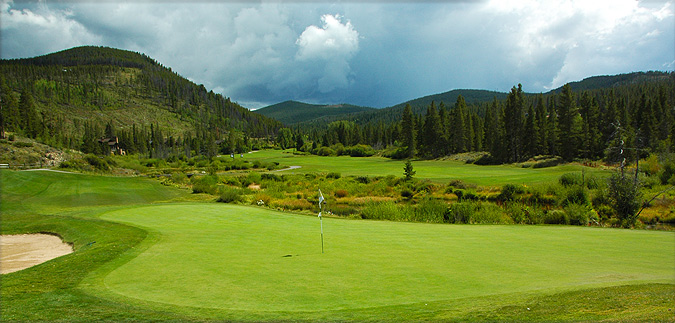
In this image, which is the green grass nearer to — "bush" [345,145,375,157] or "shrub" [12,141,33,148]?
"shrub" [12,141,33,148]

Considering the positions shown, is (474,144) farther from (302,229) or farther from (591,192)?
(302,229)

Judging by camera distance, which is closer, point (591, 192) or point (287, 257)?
point (287, 257)

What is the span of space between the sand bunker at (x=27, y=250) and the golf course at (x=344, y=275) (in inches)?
19.8

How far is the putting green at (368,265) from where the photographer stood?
6.57 m

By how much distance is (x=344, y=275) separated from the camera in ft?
25.3

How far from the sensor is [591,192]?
2764 centimetres

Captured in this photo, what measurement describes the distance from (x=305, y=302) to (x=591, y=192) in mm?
29923

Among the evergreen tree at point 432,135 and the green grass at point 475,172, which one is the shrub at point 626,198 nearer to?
the green grass at point 475,172

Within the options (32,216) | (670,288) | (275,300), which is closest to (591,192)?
(670,288)

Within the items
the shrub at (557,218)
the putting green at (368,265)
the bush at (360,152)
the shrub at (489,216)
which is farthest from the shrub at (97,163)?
the bush at (360,152)

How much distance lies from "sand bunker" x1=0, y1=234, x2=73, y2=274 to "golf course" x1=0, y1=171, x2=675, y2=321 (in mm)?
504

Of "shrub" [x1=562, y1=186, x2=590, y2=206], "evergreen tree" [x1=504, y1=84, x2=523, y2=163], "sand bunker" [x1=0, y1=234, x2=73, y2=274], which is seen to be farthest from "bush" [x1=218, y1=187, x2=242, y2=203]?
"evergreen tree" [x1=504, y1=84, x2=523, y2=163]

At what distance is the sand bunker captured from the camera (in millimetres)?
9680

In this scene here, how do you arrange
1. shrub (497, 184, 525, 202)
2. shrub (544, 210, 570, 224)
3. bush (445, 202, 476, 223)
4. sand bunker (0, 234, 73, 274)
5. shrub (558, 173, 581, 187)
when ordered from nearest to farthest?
sand bunker (0, 234, 73, 274) < shrub (544, 210, 570, 224) < bush (445, 202, 476, 223) < shrub (497, 184, 525, 202) < shrub (558, 173, 581, 187)
